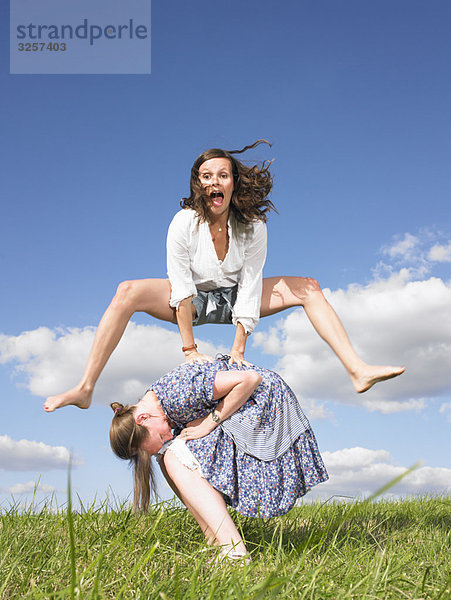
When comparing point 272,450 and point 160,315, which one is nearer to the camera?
point 272,450

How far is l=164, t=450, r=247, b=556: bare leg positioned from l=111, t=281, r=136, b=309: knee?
4.38ft

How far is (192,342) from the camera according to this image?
4.00 meters

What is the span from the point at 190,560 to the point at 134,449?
685 mm

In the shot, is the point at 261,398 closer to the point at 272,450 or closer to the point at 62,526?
the point at 272,450

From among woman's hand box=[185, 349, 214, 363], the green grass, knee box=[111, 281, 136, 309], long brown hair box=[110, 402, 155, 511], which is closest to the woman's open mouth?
knee box=[111, 281, 136, 309]

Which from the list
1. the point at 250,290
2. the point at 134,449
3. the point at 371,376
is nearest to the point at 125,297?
the point at 250,290

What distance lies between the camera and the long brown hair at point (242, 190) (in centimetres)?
427

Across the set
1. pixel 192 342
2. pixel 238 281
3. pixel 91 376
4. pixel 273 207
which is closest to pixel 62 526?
pixel 91 376

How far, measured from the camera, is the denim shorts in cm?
426

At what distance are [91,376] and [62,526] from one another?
0.99 meters

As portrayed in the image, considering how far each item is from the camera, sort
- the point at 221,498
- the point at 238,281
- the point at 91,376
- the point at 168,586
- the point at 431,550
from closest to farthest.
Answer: the point at 168,586, the point at 221,498, the point at 431,550, the point at 91,376, the point at 238,281

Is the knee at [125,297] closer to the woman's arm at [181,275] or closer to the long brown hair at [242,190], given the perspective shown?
the woman's arm at [181,275]

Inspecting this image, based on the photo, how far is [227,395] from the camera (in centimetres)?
305

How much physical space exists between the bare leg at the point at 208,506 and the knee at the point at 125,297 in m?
1.33
